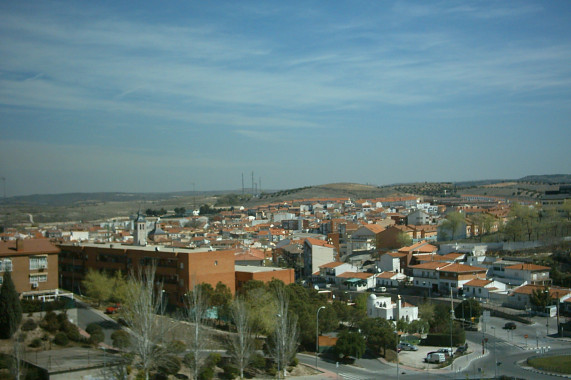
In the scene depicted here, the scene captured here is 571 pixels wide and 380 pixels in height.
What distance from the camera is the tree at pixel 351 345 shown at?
829 inches

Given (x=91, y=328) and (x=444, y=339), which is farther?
(x=444, y=339)

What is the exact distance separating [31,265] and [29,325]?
19.4ft

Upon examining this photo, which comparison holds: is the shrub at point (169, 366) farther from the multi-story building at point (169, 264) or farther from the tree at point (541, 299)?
the tree at point (541, 299)

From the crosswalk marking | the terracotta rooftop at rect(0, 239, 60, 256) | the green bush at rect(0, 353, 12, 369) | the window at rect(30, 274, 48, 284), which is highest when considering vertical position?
the terracotta rooftop at rect(0, 239, 60, 256)

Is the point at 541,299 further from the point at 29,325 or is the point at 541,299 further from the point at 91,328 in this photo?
the point at 29,325

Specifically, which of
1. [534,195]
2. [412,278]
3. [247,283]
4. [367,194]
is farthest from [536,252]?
[367,194]

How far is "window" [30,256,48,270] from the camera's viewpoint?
2427cm

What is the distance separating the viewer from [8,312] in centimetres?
1833

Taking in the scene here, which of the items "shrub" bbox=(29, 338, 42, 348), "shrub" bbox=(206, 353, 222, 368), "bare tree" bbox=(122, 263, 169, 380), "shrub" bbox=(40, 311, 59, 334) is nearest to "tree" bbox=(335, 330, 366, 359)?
"shrub" bbox=(206, 353, 222, 368)

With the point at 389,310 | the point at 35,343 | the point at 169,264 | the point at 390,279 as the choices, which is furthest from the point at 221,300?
the point at 390,279

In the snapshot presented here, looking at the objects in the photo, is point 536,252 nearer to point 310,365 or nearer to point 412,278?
point 412,278

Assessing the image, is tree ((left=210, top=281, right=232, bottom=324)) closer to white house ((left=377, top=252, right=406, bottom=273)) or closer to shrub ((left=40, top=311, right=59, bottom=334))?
shrub ((left=40, top=311, right=59, bottom=334))

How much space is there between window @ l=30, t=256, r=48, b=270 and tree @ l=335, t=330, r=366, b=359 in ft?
40.2

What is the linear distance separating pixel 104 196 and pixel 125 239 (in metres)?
139
